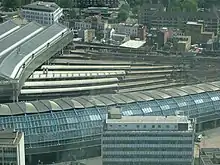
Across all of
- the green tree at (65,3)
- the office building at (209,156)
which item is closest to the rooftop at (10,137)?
the office building at (209,156)

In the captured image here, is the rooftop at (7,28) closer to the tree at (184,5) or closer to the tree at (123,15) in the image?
the tree at (123,15)

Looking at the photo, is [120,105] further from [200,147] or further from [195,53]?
[195,53]

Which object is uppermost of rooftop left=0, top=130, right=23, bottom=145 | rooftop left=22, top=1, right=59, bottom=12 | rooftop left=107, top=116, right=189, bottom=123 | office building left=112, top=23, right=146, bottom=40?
rooftop left=22, top=1, right=59, bottom=12

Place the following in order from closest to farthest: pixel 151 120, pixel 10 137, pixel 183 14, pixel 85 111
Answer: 1. pixel 10 137
2. pixel 151 120
3. pixel 85 111
4. pixel 183 14

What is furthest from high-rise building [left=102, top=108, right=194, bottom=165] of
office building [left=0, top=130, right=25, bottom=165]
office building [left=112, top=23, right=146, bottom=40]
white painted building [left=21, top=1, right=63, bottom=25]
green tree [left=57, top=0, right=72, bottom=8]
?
green tree [left=57, top=0, right=72, bottom=8]

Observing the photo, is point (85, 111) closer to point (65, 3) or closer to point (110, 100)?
point (110, 100)

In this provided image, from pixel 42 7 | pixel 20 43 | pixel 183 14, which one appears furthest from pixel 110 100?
pixel 42 7

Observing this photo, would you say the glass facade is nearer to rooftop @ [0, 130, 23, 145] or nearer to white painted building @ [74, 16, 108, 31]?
rooftop @ [0, 130, 23, 145]
